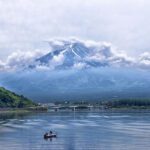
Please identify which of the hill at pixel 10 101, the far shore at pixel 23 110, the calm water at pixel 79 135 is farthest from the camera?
the hill at pixel 10 101

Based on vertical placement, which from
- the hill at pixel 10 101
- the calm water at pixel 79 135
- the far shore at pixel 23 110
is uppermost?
the hill at pixel 10 101

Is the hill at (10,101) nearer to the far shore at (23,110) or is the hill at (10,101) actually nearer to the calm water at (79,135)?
the far shore at (23,110)

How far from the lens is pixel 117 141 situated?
77438 mm

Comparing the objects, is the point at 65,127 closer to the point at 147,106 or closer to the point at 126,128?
the point at 126,128

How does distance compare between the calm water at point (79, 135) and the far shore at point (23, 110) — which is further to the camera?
the far shore at point (23, 110)

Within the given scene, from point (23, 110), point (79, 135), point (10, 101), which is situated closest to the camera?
point (79, 135)

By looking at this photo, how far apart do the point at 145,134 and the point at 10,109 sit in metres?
72.2

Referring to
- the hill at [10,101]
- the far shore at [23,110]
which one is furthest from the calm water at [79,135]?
the hill at [10,101]

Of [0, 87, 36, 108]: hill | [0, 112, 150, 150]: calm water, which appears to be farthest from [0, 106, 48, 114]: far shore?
[0, 112, 150, 150]: calm water

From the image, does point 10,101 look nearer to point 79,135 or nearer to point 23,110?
point 23,110

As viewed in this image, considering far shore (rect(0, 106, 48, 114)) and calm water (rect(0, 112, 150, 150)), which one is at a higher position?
far shore (rect(0, 106, 48, 114))

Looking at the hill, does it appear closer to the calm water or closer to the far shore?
the far shore

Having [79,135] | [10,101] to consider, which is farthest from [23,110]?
[79,135]

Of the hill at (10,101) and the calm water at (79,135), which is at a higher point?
the hill at (10,101)
